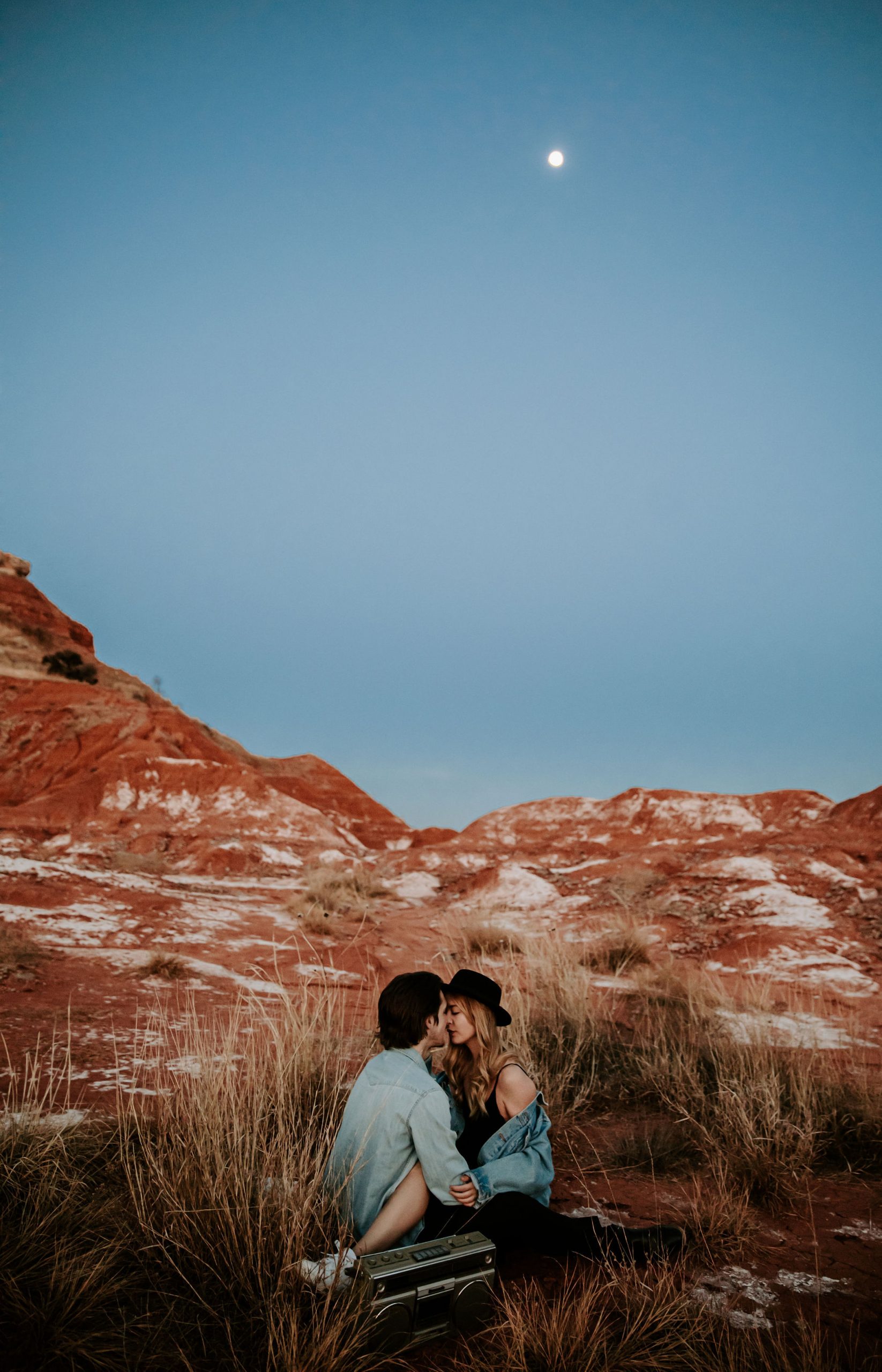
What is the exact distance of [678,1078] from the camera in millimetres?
4879

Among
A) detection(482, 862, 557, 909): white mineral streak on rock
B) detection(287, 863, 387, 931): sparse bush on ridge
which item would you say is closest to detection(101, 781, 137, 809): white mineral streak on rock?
detection(287, 863, 387, 931): sparse bush on ridge

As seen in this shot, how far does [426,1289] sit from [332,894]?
13.5 m

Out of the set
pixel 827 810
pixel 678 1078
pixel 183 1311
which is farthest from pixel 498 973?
pixel 827 810

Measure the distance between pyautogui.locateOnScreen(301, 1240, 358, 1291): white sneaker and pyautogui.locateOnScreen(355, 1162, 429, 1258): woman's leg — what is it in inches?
7.2

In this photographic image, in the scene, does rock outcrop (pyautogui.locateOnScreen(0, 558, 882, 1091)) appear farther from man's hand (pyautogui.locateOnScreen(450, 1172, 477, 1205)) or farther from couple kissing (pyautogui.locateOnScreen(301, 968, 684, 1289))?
man's hand (pyautogui.locateOnScreen(450, 1172, 477, 1205))

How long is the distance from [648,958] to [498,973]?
14.4 feet

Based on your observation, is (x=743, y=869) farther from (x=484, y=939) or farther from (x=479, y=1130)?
(x=479, y=1130)

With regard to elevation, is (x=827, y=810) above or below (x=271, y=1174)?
above

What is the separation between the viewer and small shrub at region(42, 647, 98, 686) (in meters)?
35.4

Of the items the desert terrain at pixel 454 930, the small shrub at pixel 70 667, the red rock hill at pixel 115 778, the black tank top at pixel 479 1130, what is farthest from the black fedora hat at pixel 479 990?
the small shrub at pixel 70 667

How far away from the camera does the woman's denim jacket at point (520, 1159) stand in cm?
310

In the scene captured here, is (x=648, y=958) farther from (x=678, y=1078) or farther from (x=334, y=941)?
(x=678, y=1078)

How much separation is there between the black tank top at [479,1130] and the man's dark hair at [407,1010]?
2.46ft

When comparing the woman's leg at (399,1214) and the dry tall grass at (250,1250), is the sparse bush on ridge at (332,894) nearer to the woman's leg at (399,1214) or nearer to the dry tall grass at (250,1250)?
the dry tall grass at (250,1250)
